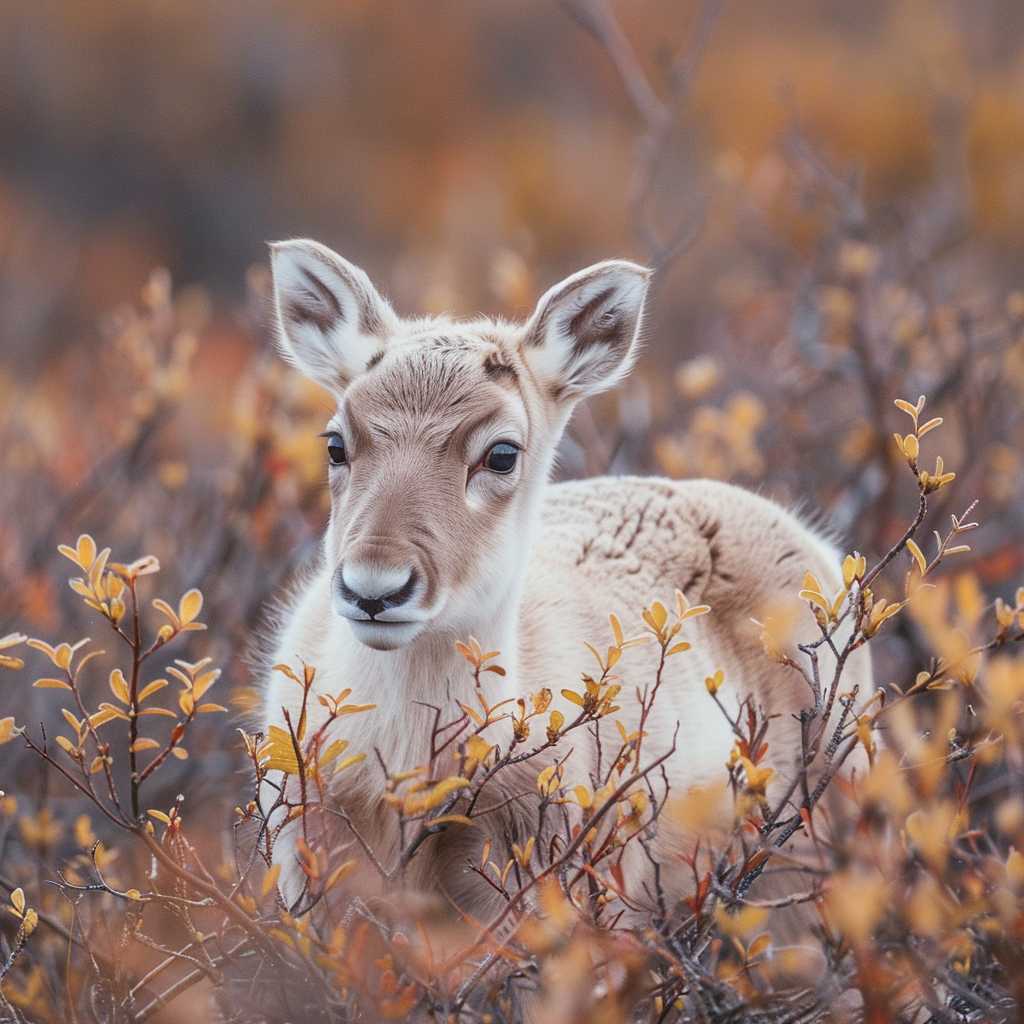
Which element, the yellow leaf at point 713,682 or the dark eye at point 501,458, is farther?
the dark eye at point 501,458

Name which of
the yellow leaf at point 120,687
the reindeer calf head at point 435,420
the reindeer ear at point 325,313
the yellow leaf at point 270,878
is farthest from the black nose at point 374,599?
the reindeer ear at point 325,313

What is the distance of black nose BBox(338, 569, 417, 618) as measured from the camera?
321 cm

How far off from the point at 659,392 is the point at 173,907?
11358 mm

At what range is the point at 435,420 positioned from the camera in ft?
12.0

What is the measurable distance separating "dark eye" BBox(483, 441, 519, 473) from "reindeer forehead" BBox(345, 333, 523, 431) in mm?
103

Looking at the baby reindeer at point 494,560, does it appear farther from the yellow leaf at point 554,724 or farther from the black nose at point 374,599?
the yellow leaf at point 554,724

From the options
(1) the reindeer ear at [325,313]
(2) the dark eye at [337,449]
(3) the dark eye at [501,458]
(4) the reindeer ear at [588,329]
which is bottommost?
(3) the dark eye at [501,458]

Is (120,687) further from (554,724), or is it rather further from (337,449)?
(337,449)

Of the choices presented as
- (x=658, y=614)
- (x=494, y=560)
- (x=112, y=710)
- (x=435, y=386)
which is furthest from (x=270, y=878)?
(x=435, y=386)

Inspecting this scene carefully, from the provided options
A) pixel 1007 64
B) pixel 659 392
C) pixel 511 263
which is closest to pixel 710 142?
pixel 1007 64

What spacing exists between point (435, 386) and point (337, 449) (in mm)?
A: 340

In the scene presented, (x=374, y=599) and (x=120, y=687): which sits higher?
(x=374, y=599)

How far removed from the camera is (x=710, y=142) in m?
21.7

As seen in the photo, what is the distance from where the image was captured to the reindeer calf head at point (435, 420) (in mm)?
3320
